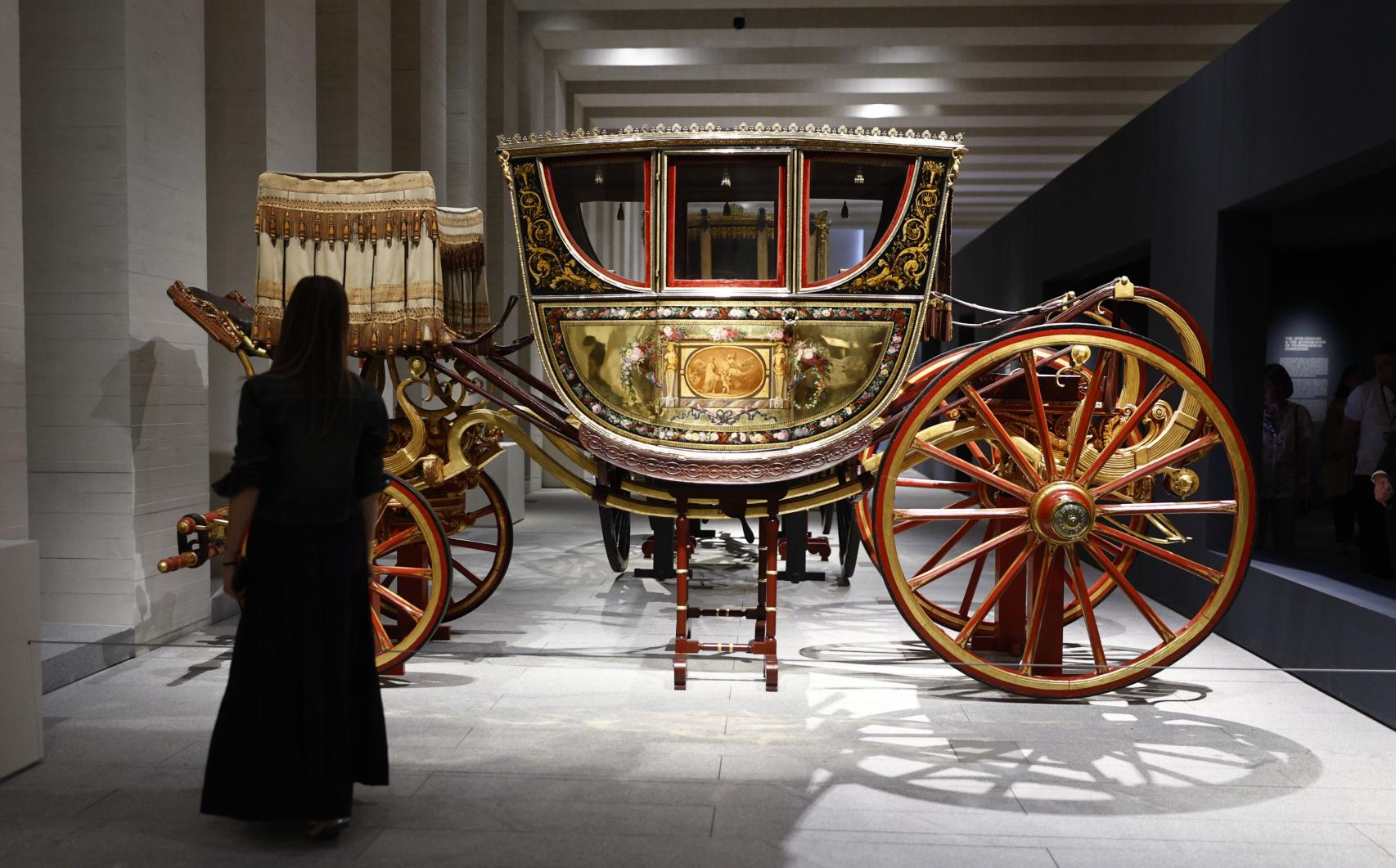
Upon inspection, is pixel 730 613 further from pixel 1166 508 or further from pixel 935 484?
pixel 1166 508

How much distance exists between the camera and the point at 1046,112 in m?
12.6

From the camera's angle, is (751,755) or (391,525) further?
(391,525)

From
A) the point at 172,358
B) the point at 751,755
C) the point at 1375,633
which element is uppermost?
the point at 172,358

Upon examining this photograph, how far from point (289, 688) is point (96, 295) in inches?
96.3

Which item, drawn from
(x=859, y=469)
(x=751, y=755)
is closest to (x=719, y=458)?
(x=859, y=469)

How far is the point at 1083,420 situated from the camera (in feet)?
12.3

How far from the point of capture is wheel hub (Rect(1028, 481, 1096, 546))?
3.70m

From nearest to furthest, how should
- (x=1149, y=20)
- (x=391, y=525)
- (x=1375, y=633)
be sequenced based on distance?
(x=1375, y=633), (x=391, y=525), (x=1149, y=20)

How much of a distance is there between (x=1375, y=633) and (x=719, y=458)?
91.1 inches

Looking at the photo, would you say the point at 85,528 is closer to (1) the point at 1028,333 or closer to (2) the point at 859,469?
(2) the point at 859,469

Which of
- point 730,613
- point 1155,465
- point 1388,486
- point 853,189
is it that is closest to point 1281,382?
point 1388,486

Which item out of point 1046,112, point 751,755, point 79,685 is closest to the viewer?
point 751,755

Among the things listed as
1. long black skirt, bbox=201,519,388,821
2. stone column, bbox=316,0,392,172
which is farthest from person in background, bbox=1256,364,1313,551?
stone column, bbox=316,0,392,172

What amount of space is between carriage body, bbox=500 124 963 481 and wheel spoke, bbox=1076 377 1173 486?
0.73 meters
